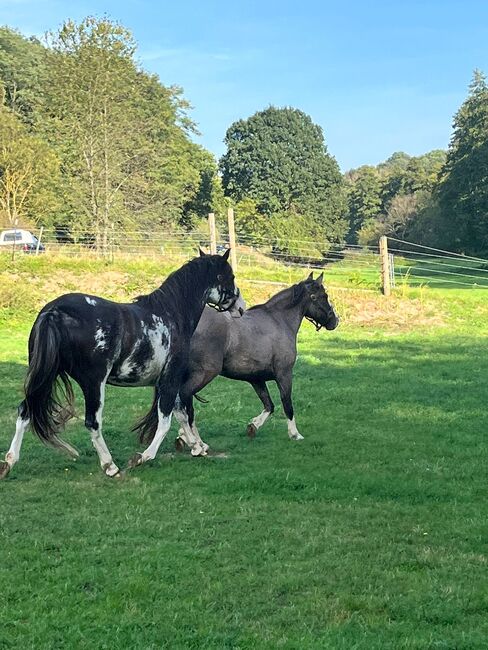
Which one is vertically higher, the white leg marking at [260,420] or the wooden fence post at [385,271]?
the wooden fence post at [385,271]

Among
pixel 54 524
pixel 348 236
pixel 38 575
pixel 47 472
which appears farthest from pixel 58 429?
pixel 348 236

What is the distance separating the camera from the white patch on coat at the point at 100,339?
653cm

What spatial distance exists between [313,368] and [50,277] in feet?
38.1

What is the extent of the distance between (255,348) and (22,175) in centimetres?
2519

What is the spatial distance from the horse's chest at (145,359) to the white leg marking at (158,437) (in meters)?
0.40

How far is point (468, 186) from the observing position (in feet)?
171

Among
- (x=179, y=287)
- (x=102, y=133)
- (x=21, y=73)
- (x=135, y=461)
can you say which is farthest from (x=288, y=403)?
(x=21, y=73)

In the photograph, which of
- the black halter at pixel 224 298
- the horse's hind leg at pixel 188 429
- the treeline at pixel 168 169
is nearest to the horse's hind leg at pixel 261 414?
the horse's hind leg at pixel 188 429

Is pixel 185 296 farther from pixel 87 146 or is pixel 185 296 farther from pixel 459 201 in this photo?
pixel 459 201

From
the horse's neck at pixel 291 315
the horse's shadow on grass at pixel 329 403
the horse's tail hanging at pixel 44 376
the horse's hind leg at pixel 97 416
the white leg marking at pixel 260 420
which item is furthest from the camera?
the horse's neck at pixel 291 315

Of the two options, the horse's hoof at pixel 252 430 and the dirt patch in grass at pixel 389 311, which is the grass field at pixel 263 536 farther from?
the dirt patch in grass at pixel 389 311

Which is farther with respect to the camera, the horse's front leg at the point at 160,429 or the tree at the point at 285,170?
the tree at the point at 285,170

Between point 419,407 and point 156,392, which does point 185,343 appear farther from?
point 419,407

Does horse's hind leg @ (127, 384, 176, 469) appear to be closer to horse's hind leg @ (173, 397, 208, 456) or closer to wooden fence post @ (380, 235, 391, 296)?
horse's hind leg @ (173, 397, 208, 456)
